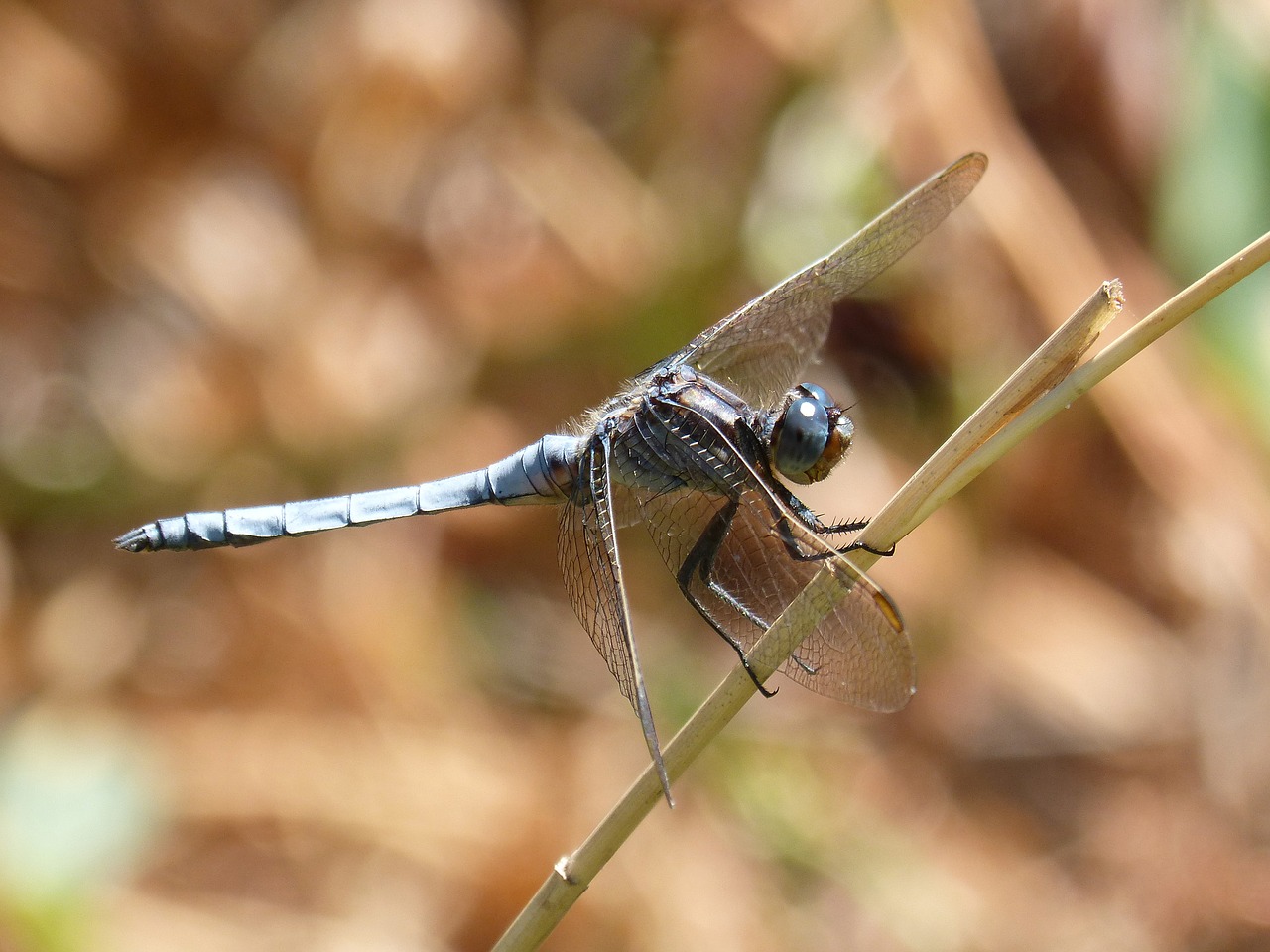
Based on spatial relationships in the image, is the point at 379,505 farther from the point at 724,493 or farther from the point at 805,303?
the point at 805,303

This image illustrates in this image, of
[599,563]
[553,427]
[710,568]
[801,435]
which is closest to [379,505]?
[599,563]

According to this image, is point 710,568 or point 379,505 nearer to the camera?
point 710,568

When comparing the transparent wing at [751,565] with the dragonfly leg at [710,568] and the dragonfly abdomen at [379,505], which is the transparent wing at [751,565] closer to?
the dragonfly leg at [710,568]

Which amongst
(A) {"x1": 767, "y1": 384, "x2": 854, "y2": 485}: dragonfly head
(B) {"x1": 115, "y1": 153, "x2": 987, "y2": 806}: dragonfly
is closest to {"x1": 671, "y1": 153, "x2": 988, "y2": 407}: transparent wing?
(B) {"x1": 115, "y1": 153, "x2": 987, "y2": 806}: dragonfly

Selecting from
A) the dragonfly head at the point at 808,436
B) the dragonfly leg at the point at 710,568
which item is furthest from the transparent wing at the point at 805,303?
the dragonfly leg at the point at 710,568

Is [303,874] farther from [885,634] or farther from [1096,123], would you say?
[1096,123]

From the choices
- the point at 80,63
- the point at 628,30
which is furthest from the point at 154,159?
the point at 628,30
